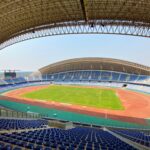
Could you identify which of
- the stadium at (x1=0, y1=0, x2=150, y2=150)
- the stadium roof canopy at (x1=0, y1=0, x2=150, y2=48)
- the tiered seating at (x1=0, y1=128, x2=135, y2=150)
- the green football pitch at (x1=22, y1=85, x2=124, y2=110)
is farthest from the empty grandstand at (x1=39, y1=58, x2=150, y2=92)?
the tiered seating at (x1=0, y1=128, x2=135, y2=150)

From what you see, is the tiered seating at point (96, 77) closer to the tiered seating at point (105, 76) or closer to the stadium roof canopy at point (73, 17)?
the tiered seating at point (105, 76)

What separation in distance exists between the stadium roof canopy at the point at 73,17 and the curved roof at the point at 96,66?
1397 inches

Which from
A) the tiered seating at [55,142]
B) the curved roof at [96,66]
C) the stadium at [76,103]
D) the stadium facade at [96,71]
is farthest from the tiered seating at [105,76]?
the tiered seating at [55,142]

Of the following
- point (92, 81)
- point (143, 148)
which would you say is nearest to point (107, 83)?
point (92, 81)

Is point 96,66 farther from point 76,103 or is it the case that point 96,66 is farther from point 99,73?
point 76,103

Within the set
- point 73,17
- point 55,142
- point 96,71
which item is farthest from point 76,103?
point 96,71

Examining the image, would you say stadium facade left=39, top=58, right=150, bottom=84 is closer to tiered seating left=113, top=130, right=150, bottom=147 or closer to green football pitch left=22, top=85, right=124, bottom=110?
green football pitch left=22, top=85, right=124, bottom=110

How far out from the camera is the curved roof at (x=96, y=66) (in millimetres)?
76062

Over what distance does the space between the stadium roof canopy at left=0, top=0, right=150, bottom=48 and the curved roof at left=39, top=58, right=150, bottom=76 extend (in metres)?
35.5

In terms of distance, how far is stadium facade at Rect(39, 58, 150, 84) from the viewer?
76.0 metres

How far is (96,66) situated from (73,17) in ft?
155

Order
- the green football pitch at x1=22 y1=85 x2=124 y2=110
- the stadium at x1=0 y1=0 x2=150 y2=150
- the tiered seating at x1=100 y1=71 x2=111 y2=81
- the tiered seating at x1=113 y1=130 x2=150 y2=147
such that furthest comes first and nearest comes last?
the tiered seating at x1=100 y1=71 x2=111 y2=81
the green football pitch at x1=22 y1=85 x2=124 y2=110
the stadium at x1=0 y1=0 x2=150 y2=150
the tiered seating at x1=113 y1=130 x2=150 y2=147

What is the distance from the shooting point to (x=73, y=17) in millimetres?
40906

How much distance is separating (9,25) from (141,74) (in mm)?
47721
